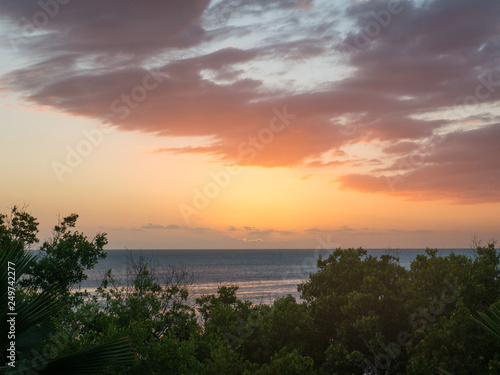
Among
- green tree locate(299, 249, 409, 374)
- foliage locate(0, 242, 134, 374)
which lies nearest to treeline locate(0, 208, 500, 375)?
green tree locate(299, 249, 409, 374)

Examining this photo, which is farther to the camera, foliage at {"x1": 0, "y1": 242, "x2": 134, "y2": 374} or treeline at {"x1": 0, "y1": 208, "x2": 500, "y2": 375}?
treeline at {"x1": 0, "y1": 208, "x2": 500, "y2": 375}

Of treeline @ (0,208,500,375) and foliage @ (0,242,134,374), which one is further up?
foliage @ (0,242,134,374)

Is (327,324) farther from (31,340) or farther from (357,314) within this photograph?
(31,340)

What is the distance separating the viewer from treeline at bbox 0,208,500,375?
40.1ft

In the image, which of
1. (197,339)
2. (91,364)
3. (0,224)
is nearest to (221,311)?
(197,339)

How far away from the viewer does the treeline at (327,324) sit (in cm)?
1222

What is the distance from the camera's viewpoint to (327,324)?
17234mm

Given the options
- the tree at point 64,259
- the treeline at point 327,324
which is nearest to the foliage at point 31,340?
the treeline at point 327,324

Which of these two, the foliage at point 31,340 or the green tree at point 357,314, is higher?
the foliage at point 31,340

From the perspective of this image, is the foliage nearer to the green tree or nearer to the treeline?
the treeline

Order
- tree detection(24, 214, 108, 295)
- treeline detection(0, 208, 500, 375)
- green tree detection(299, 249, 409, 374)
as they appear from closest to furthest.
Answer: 1. treeline detection(0, 208, 500, 375)
2. green tree detection(299, 249, 409, 374)
3. tree detection(24, 214, 108, 295)

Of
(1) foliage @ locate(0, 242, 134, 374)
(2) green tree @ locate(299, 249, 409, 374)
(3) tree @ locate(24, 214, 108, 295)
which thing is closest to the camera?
(1) foliage @ locate(0, 242, 134, 374)

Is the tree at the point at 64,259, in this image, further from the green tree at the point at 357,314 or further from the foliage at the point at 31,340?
the foliage at the point at 31,340

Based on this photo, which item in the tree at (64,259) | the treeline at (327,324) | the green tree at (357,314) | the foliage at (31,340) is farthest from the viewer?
the tree at (64,259)
